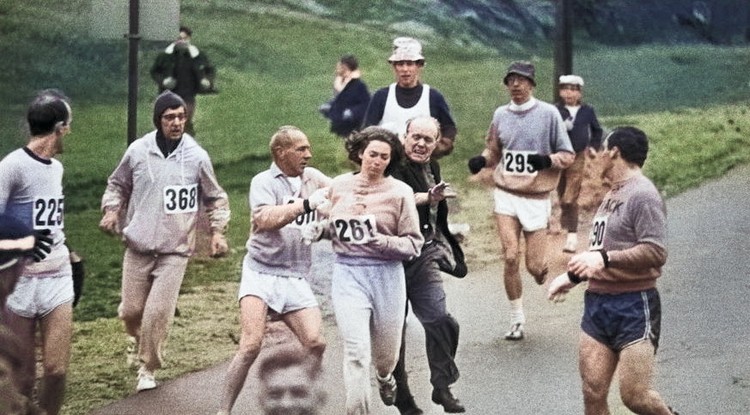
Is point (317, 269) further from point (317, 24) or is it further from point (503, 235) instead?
point (317, 24)

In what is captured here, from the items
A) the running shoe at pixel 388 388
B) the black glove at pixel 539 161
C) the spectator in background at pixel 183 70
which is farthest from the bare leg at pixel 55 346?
the spectator in background at pixel 183 70

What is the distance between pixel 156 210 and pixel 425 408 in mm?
1936

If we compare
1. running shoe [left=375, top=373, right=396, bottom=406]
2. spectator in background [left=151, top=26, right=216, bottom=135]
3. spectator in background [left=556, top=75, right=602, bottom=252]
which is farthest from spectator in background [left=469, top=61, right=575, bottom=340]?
spectator in background [left=151, top=26, right=216, bottom=135]

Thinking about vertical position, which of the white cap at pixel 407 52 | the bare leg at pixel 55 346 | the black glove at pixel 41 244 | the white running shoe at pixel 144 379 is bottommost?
the white running shoe at pixel 144 379

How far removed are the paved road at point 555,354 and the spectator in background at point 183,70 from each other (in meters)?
3.84

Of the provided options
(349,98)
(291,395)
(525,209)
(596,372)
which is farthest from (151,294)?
(349,98)

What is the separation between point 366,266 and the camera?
359 inches

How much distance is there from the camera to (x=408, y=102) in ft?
36.0

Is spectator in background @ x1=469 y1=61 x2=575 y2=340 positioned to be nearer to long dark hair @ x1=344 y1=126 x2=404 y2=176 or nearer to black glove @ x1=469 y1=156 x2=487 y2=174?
black glove @ x1=469 y1=156 x2=487 y2=174

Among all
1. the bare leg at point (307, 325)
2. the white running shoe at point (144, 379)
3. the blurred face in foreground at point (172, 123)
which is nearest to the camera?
the bare leg at point (307, 325)

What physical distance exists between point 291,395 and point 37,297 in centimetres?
186

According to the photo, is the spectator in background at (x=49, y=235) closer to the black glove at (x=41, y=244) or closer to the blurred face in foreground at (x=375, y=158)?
the black glove at (x=41, y=244)

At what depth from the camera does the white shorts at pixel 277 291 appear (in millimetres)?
9422

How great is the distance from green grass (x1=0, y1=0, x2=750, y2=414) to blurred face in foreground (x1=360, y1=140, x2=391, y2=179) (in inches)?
248
